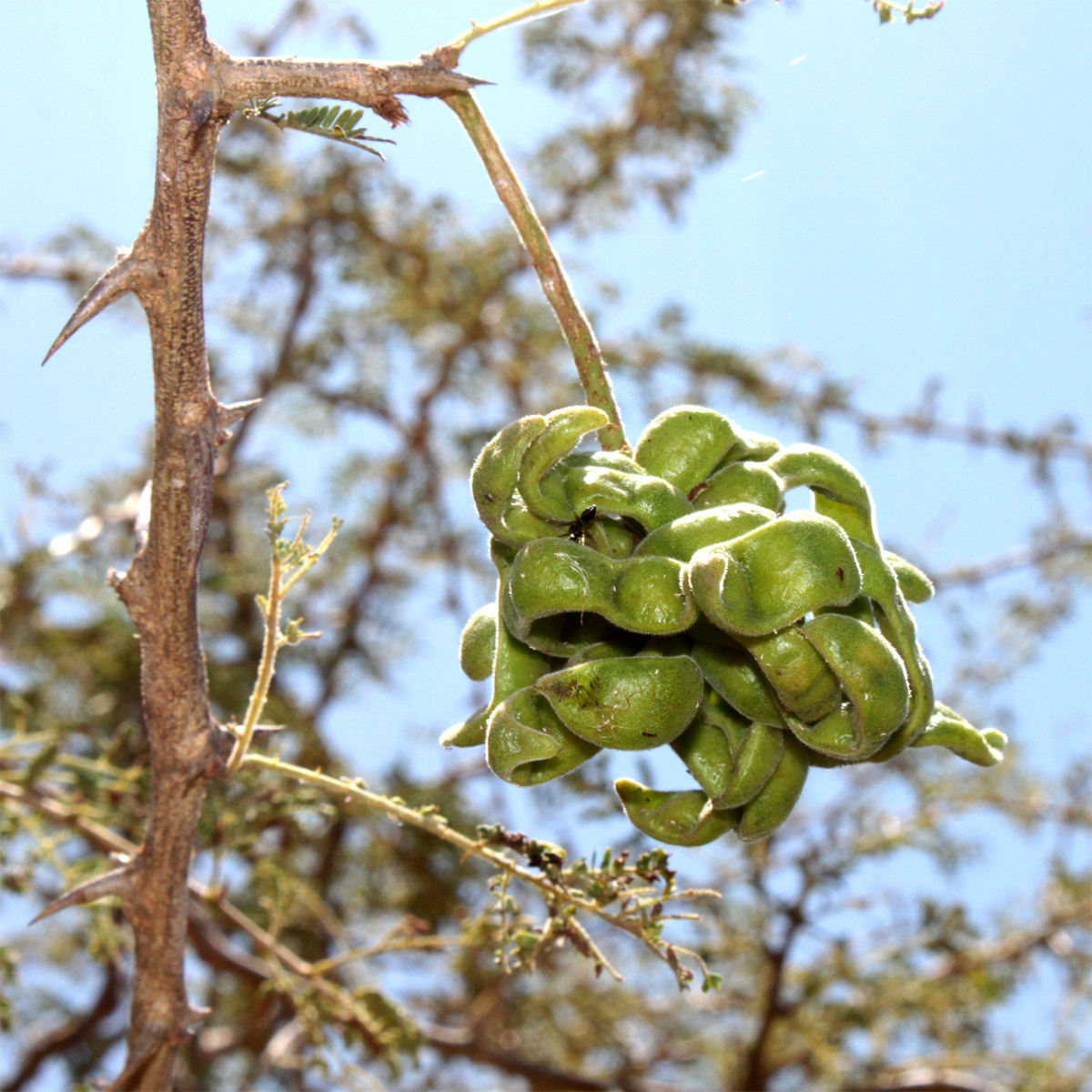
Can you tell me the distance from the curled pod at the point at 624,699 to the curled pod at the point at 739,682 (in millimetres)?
110

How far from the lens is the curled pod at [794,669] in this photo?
1311 mm

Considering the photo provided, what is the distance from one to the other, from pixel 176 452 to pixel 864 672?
88cm

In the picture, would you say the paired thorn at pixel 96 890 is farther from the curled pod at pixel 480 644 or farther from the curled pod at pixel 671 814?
the curled pod at pixel 671 814

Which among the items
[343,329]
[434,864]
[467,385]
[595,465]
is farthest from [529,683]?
[343,329]

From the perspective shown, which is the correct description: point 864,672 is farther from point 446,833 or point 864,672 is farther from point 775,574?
point 446,833

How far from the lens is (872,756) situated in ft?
4.87

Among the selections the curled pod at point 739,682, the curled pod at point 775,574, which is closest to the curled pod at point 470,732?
the curled pod at point 739,682

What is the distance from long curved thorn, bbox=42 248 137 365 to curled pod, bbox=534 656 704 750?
68cm

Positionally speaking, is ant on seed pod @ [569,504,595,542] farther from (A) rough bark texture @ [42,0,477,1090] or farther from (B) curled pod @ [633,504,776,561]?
(A) rough bark texture @ [42,0,477,1090]

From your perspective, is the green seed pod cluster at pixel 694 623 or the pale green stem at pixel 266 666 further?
the pale green stem at pixel 266 666

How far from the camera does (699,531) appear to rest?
4.41ft

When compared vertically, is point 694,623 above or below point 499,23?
below

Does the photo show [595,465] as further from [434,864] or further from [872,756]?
[434,864]

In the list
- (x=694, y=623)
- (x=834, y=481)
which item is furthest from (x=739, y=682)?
(x=834, y=481)
